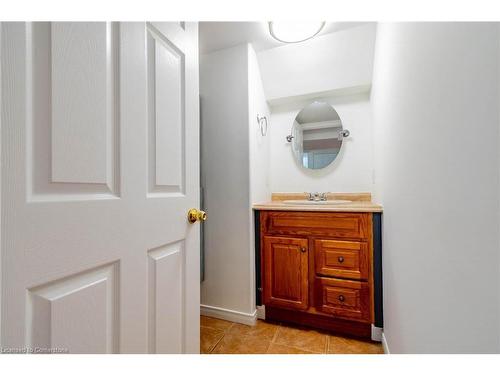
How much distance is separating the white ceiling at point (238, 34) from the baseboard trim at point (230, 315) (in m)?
2.02

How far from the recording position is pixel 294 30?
5.00 ft

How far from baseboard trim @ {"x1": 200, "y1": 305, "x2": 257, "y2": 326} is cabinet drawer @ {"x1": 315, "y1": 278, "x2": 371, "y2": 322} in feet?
1.59

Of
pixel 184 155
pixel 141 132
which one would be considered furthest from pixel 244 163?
pixel 141 132

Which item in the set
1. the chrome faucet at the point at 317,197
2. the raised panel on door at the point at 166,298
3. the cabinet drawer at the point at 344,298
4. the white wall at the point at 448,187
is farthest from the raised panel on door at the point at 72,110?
the chrome faucet at the point at 317,197

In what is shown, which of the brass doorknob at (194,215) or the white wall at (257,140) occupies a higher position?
the white wall at (257,140)

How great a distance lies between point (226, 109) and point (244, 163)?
0.45 meters

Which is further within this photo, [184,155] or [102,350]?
[184,155]

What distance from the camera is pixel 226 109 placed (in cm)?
167

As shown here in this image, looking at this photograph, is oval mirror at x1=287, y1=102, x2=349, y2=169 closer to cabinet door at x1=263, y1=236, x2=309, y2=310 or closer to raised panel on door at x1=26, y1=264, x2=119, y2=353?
cabinet door at x1=263, y1=236, x2=309, y2=310

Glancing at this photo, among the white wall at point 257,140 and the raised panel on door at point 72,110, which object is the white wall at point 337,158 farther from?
the raised panel on door at point 72,110

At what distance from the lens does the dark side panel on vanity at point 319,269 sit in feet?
4.47

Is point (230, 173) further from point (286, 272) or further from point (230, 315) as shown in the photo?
point (230, 315)
